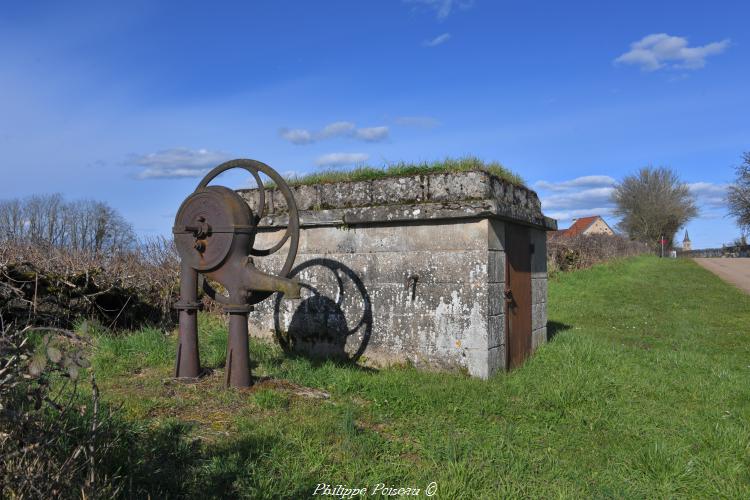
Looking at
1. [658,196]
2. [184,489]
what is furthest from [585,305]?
[658,196]

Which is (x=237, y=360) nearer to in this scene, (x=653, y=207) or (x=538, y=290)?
(x=538, y=290)

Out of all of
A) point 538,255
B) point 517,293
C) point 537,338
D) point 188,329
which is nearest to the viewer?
point 188,329

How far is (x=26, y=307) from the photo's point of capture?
23.2ft

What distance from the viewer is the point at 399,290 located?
599 cm

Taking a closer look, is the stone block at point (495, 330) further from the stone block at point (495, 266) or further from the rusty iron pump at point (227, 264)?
the rusty iron pump at point (227, 264)

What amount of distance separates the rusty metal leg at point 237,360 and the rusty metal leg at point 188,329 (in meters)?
0.43

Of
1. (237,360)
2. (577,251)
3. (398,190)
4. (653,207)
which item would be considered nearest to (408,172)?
(398,190)

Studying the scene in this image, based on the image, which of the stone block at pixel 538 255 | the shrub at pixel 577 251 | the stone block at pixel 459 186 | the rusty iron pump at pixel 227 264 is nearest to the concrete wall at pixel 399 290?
the stone block at pixel 459 186

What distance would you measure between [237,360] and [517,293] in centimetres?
324

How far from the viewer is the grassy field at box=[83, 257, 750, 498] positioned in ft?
11.3

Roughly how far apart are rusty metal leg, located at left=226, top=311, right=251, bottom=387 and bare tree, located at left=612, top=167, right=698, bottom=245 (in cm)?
5788

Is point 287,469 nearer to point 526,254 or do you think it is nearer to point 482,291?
point 482,291

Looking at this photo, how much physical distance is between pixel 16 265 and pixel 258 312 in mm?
2933

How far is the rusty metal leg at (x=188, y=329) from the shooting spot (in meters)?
4.99
